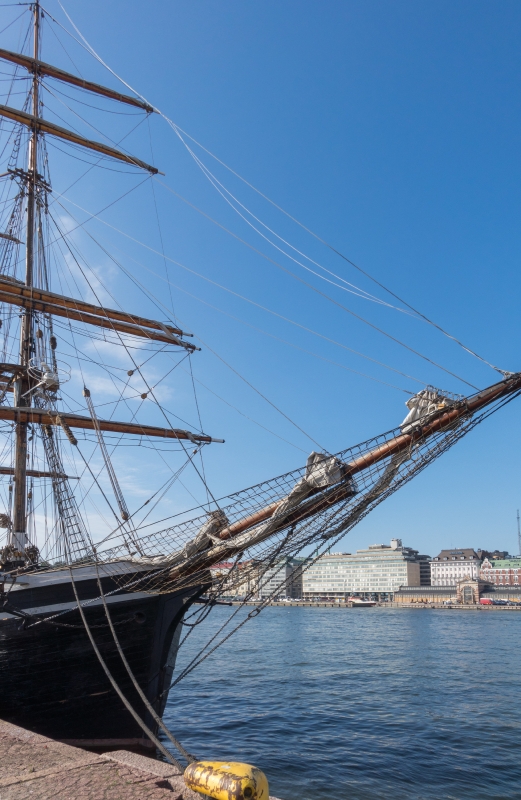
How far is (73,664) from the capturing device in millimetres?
11586

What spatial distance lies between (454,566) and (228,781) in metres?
159

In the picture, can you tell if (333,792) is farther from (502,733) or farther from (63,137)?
(63,137)

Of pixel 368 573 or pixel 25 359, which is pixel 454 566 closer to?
pixel 368 573

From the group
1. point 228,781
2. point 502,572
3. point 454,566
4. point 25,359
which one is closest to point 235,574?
point 228,781

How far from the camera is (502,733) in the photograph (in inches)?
612

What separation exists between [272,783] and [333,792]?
1222mm

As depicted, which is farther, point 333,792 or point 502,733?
point 502,733

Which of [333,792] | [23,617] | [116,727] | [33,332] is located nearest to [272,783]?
[333,792]

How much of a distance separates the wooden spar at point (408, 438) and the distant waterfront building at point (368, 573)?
141069mm

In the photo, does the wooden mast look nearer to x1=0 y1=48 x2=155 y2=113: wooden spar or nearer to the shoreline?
x1=0 y1=48 x2=155 y2=113: wooden spar

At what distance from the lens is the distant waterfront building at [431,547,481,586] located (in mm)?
147375

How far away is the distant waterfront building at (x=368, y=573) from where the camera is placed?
149000 millimetres

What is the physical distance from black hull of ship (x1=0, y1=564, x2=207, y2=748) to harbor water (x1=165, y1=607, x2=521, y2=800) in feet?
8.85

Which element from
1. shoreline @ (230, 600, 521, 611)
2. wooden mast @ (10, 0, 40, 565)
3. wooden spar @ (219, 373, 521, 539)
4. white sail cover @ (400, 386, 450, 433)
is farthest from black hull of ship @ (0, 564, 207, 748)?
shoreline @ (230, 600, 521, 611)
